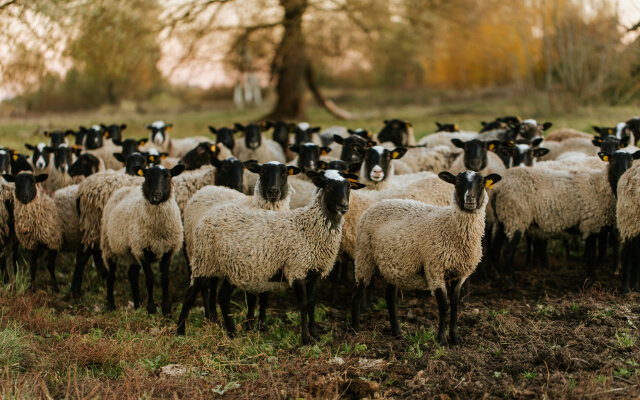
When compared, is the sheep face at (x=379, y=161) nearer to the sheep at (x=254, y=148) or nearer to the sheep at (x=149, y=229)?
the sheep at (x=149, y=229)

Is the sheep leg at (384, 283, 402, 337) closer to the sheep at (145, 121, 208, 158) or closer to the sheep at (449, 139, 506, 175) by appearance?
the sheep at (449, 139, 506, 175)

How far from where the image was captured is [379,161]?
28.2ft

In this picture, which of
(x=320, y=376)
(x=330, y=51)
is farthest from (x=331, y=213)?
(x=330, y=51)

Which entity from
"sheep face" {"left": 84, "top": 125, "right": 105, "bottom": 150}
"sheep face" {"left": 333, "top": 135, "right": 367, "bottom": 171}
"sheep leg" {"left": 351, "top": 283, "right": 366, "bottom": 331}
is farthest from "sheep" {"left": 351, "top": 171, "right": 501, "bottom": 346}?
"sheep face" {"left": 84, "top": 125, "right": 105, "bottom": 150}

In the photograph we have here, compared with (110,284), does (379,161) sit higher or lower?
higher

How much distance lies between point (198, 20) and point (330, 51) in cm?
520

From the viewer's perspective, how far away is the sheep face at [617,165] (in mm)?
7930

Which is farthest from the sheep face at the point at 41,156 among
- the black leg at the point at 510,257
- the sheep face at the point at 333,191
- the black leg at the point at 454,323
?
the black leg at the point at 510,257

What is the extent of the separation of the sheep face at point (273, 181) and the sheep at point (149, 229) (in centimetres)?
119

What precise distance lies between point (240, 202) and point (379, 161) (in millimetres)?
2412

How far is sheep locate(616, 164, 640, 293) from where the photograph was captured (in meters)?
7.35

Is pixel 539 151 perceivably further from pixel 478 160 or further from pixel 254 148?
pixel 254 148

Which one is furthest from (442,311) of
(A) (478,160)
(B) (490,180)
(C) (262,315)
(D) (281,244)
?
(A) (478,160)

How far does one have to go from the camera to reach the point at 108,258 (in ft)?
26.0
